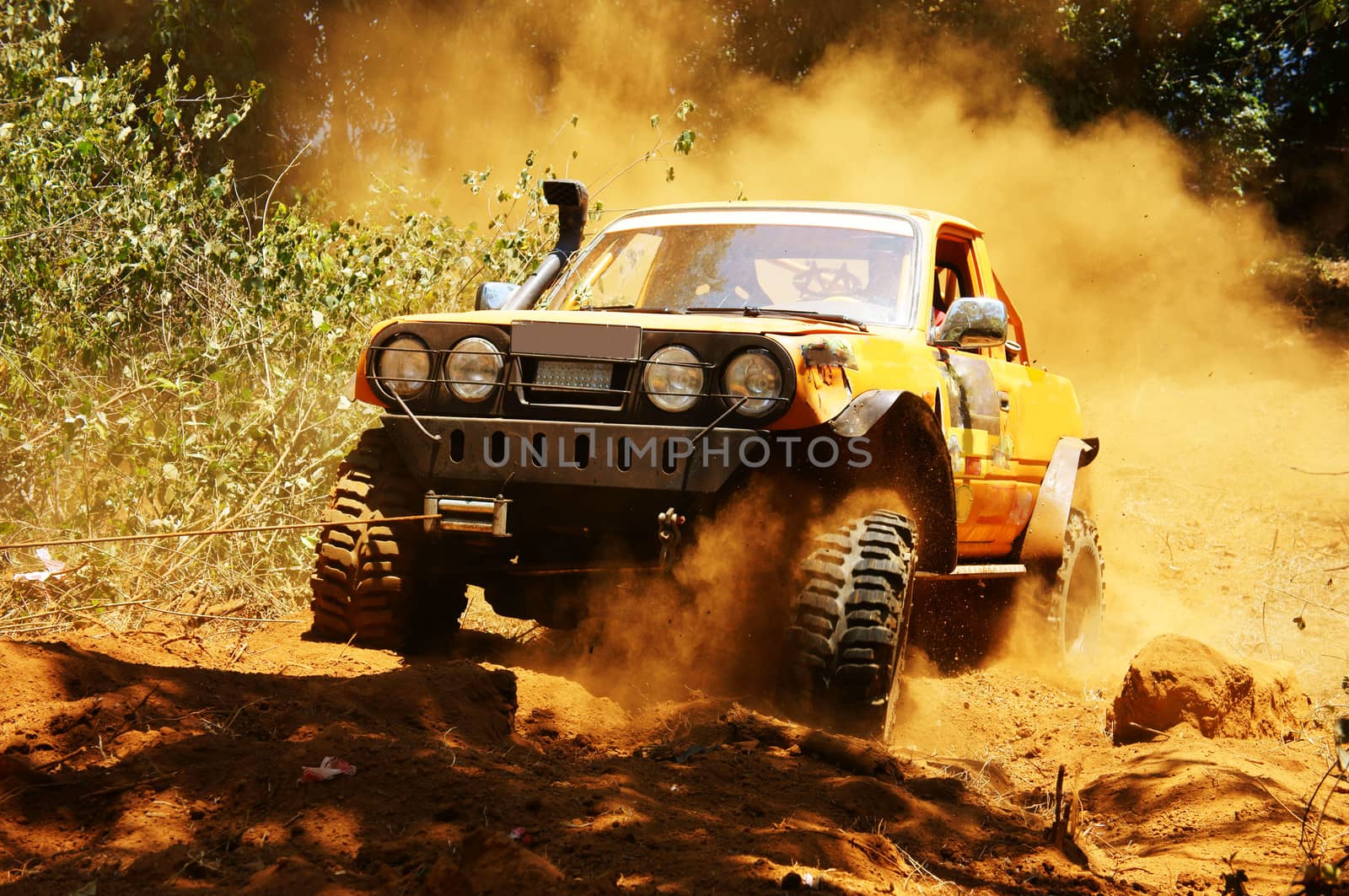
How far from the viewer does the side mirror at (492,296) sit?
650 cm

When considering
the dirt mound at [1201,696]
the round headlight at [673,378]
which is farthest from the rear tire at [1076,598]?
the round headlight at [673,378]

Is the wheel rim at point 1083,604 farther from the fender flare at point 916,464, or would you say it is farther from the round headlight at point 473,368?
the round headlight at point 473,368

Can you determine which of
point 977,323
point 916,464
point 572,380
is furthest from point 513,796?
point 977,323

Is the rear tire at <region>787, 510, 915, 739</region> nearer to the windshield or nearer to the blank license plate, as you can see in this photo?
the blank license plate

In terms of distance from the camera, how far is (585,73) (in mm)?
17891

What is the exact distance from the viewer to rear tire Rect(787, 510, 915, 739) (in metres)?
4.63

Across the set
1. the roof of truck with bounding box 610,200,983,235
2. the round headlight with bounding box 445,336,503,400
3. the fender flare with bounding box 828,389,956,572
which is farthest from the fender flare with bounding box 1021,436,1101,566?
the round headlight with bounding box 445,336,503,400

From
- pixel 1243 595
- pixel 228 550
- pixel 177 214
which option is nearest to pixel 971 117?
pixel 1243 595

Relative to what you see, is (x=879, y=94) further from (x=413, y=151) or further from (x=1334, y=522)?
(x=1334, y=522)

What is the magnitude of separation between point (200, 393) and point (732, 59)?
453 inches

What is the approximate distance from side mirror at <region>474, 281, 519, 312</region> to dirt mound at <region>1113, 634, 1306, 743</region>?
3187mm

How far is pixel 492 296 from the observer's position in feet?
21.5

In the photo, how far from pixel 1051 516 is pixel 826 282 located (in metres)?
1.86

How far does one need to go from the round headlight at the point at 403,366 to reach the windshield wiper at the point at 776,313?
1110 mm
